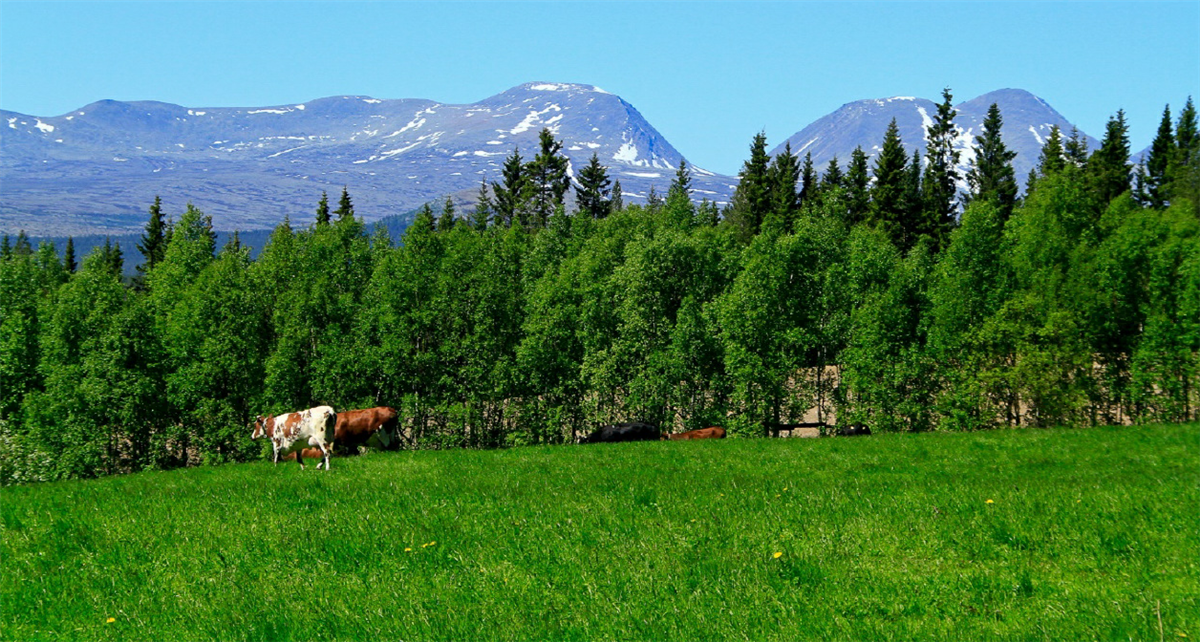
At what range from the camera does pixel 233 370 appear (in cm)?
6003

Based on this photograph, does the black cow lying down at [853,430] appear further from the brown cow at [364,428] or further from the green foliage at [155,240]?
the green foliage at [155,240]

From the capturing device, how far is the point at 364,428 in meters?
33.6

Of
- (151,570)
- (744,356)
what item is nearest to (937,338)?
(744,356)

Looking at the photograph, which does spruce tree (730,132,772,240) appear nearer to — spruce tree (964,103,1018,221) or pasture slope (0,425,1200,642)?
spruce tree (964,103,1018,221)

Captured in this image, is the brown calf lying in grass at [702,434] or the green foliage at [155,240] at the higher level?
the green foliage at [155,240]

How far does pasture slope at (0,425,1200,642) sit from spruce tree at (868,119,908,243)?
8449cm

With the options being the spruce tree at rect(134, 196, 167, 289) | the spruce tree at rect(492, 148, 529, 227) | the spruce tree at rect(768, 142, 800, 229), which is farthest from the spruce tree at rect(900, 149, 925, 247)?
the spruce tree at rect(134, 196, 167, 289)

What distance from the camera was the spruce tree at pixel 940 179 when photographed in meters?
100

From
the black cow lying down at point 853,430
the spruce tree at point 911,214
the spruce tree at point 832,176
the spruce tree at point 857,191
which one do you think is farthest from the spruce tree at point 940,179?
the black cow lying down at point 853,430

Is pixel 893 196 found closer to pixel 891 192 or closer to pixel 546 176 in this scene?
pixel 891 192

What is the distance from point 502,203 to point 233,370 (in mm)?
69012

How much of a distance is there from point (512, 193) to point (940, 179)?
60.8 meters

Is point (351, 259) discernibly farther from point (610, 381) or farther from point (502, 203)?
→ point (502, 203)

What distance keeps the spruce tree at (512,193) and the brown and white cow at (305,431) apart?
95152mm
